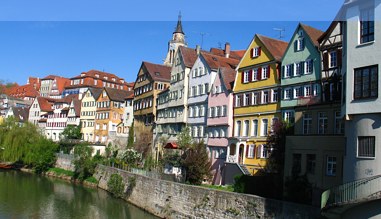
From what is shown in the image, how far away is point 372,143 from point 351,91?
2497mm

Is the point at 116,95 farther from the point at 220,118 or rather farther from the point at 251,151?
the point at 251,151

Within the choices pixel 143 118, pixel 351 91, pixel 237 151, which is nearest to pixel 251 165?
pixel 237 151

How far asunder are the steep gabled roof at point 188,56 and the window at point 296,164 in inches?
1061

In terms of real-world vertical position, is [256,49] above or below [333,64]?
above

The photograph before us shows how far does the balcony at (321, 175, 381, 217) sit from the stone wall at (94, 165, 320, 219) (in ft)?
6.40

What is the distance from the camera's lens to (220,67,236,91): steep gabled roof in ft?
142

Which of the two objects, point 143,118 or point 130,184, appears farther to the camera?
point 143,118

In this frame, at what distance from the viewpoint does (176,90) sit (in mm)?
53344

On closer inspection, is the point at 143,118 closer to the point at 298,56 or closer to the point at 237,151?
the point at 237,151

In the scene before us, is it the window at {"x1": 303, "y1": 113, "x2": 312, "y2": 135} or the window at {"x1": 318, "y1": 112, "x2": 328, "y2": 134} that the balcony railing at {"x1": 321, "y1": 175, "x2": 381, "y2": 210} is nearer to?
the window at {"x1": 318, "y1": 112, "x2": 328, "y2": 134}

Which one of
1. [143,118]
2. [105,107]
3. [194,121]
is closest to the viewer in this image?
[194,121]

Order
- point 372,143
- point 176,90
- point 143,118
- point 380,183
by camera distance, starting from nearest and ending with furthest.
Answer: point 380,183
point 372,143
point 176,90
point 143,118

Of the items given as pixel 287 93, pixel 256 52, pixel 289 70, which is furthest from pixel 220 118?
pixel 289 70

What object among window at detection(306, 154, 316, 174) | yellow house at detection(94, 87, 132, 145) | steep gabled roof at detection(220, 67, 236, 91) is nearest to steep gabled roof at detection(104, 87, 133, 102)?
yellow house at detection(94, 87, 132, 145)
